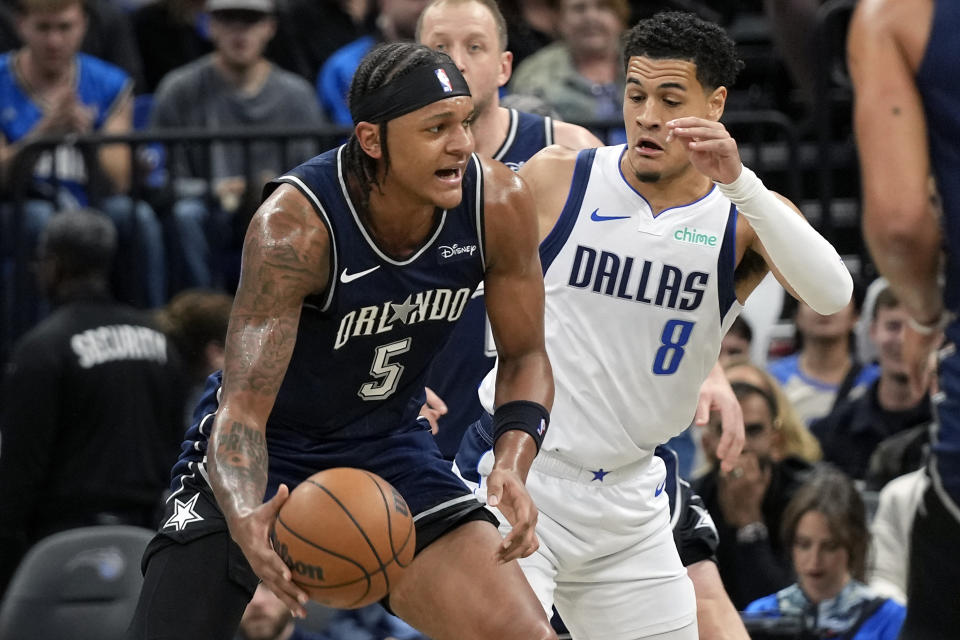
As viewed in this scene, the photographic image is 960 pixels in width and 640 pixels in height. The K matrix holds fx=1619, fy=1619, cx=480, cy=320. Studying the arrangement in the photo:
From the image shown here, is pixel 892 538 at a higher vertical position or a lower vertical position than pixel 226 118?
lower

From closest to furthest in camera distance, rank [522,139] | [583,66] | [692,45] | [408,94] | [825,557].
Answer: [408,94]
[692,45]
[522,139]
[825,557]
[583,66]

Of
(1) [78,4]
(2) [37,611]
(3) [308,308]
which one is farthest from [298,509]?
(1) [78,4]

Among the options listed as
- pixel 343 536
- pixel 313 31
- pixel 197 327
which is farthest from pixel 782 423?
pixel 313 31

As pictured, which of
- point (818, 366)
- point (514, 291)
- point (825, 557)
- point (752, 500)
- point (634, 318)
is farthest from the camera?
point (818, 366)

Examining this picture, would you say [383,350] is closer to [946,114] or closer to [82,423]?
[946,114]

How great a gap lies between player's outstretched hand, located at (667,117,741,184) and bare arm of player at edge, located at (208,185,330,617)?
3.16 ft

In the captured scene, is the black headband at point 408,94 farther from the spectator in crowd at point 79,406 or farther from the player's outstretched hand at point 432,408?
the spectator in crowd at point 79,406

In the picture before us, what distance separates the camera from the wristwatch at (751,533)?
7.26 metres

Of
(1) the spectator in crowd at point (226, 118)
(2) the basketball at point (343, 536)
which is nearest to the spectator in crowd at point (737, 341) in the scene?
(1) the spectator in crowd at point (226, 118)

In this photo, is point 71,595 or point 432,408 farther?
point 71,595

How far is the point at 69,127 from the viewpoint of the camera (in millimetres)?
9094

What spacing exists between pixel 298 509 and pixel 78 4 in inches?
242

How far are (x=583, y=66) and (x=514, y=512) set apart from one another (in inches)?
234

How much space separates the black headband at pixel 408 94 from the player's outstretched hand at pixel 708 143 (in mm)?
599
